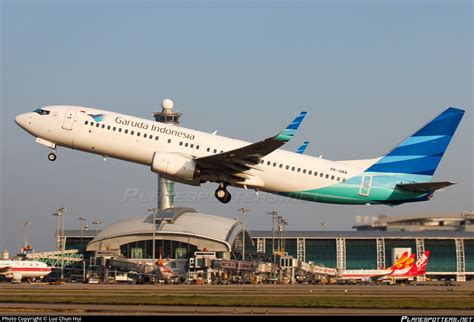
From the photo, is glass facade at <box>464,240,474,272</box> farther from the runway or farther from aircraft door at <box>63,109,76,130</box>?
aircraft door at <box>63,109,76,130</box>

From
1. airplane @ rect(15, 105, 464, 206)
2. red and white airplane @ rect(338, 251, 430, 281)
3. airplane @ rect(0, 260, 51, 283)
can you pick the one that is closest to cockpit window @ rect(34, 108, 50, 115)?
airplane @ rect(15, 105, 464, 206)

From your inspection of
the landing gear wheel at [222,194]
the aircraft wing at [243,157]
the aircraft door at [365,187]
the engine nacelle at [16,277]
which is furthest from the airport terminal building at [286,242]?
the aircraft wing at [243,157]

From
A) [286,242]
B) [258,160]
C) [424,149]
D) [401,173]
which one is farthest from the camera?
[286,242]

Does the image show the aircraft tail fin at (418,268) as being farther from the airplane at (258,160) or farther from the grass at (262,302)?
the grass at (262,302)

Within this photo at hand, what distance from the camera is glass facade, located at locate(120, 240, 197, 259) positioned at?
126 m

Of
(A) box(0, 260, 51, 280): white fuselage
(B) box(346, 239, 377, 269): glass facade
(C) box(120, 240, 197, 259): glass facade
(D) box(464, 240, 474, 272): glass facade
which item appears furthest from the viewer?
(B) box(346, 239, 377, 269): glass facade

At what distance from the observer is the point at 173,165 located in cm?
5059

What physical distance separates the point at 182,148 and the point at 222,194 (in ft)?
14.2

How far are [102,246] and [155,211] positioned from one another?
37.1 feet

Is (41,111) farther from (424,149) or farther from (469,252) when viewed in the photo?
(469,252)

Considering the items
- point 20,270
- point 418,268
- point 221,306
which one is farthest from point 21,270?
point 221,306

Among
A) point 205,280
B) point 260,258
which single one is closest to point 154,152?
point 205,280

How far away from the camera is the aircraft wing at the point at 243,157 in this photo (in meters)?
47.5

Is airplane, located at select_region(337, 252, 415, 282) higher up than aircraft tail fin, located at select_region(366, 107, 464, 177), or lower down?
lower down
